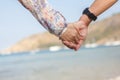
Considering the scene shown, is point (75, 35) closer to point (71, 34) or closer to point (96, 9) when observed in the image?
point (71, 34)

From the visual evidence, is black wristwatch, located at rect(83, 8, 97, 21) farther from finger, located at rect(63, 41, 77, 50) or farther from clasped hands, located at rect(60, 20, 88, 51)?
finger, located at rect(63, 41, 77, 50)

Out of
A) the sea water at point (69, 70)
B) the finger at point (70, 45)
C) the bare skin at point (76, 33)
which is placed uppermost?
the bare skin at point (76, 33)

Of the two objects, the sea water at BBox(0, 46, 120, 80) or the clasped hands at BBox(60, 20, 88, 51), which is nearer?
the clasped hands at BBox(60, 20, 88, 51)

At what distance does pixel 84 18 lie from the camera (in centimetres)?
253

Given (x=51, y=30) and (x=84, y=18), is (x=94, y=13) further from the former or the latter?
(x=51, y=30)

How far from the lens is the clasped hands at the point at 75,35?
A: 8.18ft

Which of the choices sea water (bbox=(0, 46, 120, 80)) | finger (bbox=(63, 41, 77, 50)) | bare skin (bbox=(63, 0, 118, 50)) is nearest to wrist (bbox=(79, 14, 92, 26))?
bare skin (bbox=(63, 0, 118, 50))

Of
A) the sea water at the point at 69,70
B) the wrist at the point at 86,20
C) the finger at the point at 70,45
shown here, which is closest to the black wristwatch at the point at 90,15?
the wrist at the point at 86,20

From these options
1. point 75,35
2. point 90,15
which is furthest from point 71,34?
point 90,15

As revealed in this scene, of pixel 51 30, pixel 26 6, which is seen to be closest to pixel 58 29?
pixel 51 30

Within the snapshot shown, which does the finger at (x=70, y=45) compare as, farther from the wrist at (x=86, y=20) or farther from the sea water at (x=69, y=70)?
the sea water at (x=69, y=70)

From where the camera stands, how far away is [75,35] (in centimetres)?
249

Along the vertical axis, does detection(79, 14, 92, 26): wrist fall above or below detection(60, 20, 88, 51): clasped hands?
above

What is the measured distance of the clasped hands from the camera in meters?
2.49
